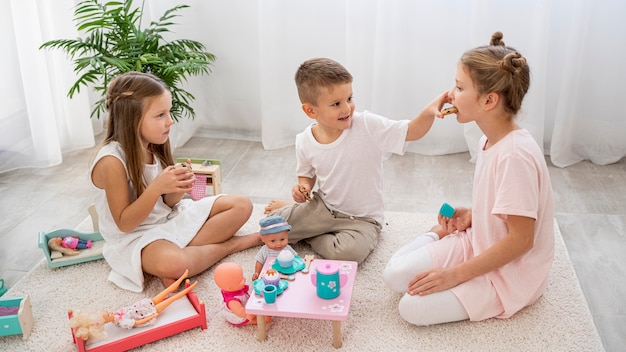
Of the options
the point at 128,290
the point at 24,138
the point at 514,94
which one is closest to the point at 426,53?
the point at 514,94

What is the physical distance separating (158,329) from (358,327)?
51 centimetres

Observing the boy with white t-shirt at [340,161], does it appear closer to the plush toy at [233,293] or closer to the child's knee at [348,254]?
the child's knee at [348,254]

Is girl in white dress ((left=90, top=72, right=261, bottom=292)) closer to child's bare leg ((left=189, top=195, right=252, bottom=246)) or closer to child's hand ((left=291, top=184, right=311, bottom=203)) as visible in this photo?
child's bare leg ((left=189, top=195, right=252, bottom=246))

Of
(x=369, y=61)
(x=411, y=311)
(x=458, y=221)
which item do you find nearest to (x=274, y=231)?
(x=411, y=311)

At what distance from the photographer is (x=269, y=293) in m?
1.64

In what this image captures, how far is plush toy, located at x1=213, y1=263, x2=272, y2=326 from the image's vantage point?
1.74 meters

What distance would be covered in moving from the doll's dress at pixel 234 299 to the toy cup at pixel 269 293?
13 cm

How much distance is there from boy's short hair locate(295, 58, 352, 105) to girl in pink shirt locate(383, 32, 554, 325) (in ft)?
1.02

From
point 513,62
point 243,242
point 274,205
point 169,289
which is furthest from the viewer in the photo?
point 274,205

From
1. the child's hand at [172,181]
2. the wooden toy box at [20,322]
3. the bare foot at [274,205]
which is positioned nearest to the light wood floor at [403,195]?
the bare foot at [274,205]

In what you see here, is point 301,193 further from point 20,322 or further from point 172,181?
point 20,322

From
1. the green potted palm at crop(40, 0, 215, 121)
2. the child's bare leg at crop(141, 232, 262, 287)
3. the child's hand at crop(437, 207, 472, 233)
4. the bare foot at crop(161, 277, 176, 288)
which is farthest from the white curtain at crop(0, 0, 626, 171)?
the bare foot at crop(161, 277, 176, 288)

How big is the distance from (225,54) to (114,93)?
1.11 meters

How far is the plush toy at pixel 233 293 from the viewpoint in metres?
1.74
